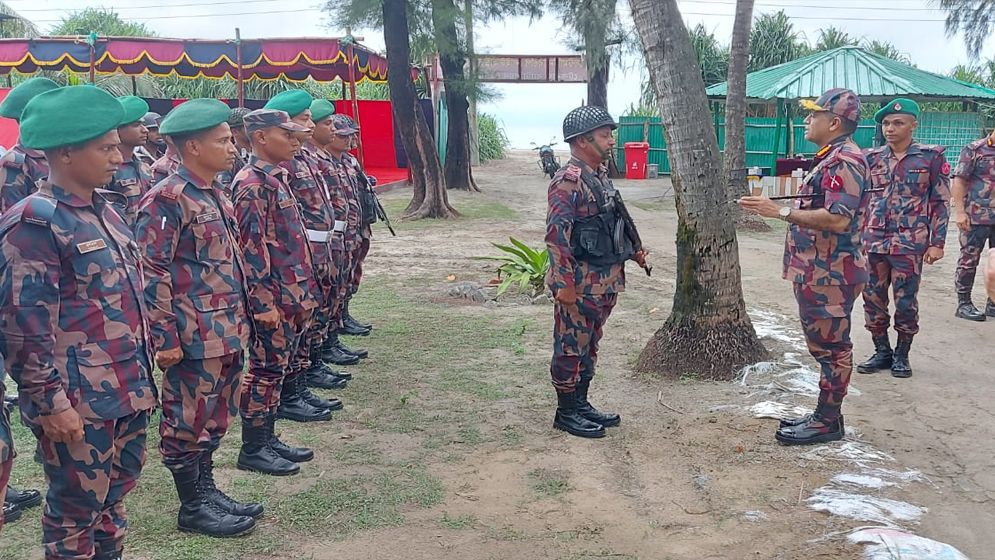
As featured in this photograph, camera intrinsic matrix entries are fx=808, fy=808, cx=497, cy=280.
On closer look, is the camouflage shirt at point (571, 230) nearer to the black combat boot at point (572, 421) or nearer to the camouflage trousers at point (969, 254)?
the black combat boot at point (572, 421)

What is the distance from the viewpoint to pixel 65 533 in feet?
8.79

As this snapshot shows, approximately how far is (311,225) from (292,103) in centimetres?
→ 80

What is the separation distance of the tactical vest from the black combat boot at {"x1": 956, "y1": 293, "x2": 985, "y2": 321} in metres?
4.61

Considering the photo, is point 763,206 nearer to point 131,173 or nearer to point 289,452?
point 289,452

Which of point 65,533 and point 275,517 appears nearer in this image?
point 65,533

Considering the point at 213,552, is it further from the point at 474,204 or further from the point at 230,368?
the point at 474,204

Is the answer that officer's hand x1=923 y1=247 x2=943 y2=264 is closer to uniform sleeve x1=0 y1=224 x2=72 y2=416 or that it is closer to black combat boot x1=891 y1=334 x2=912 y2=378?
black combat boot x1=891 y1=334 x2=912 y2=378

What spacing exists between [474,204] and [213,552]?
14465 mm

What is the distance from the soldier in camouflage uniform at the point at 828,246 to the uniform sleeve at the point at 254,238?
2.59 metres

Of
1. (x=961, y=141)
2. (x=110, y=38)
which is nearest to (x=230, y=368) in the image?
(x=110, y=38)

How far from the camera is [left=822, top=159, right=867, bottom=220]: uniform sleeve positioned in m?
4.29

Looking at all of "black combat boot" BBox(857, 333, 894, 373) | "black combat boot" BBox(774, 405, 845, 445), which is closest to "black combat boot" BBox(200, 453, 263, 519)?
"black combat boot" BBox(774, 405, 845, 445)

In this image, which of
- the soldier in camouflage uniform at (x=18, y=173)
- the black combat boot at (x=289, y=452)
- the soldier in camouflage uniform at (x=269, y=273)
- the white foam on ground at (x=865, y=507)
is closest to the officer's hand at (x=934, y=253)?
the white foam on ground at (x=865, y=507)

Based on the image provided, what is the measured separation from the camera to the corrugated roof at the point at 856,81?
16.9 m
